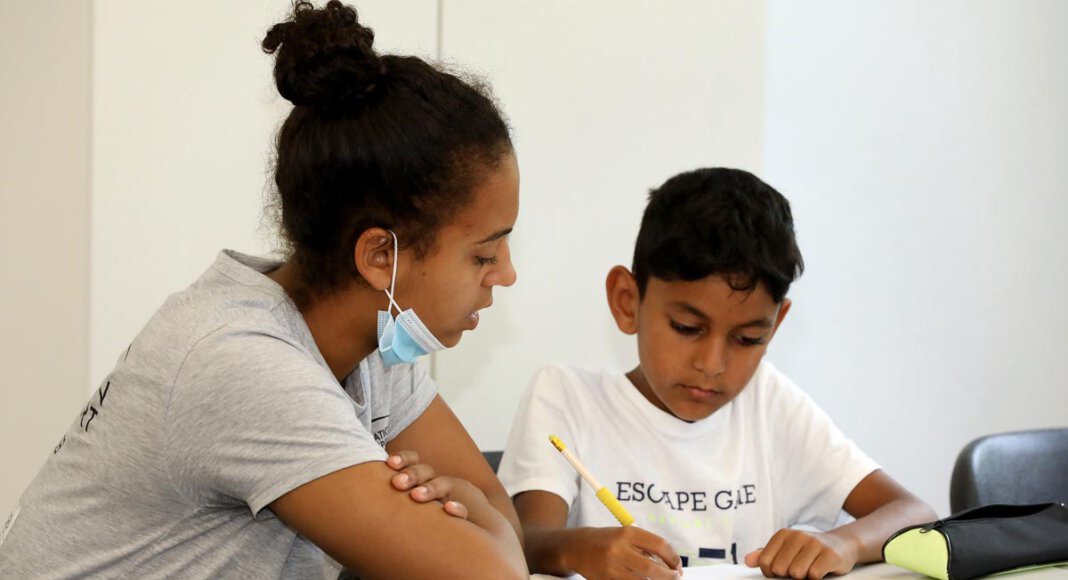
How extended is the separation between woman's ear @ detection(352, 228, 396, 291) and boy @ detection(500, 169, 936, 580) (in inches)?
19.9

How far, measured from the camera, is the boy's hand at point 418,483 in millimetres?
1048

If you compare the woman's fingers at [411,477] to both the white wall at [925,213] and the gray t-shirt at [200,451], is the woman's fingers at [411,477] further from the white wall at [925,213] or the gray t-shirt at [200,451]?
the white wall at [925,213]

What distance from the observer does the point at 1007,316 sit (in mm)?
2953

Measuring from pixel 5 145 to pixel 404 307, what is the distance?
102cm

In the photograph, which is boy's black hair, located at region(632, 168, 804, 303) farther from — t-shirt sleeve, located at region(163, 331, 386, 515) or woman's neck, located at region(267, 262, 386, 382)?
t-shirt sleeve, located at region(163, 331, 386, 515)

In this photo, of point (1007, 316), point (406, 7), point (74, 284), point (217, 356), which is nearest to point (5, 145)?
point (74, 284)

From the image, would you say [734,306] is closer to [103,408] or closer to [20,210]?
[103,408]

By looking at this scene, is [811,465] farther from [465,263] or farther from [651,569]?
[465,263]

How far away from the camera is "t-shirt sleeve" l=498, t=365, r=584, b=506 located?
1640 millimetres

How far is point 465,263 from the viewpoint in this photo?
1224 mm

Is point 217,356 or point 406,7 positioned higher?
point 406,7

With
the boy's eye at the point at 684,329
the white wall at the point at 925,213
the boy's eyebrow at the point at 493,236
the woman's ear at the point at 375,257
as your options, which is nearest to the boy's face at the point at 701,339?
the boy's eye at the point at 684,329

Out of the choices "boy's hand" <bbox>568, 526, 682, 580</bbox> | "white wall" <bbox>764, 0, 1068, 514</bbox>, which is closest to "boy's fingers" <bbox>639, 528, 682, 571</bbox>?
"boy's hand" <bbox>568, 526, 682, 580</bbox>

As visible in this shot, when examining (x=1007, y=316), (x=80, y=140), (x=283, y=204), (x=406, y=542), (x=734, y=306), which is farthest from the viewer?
(x=1007, y=316)
